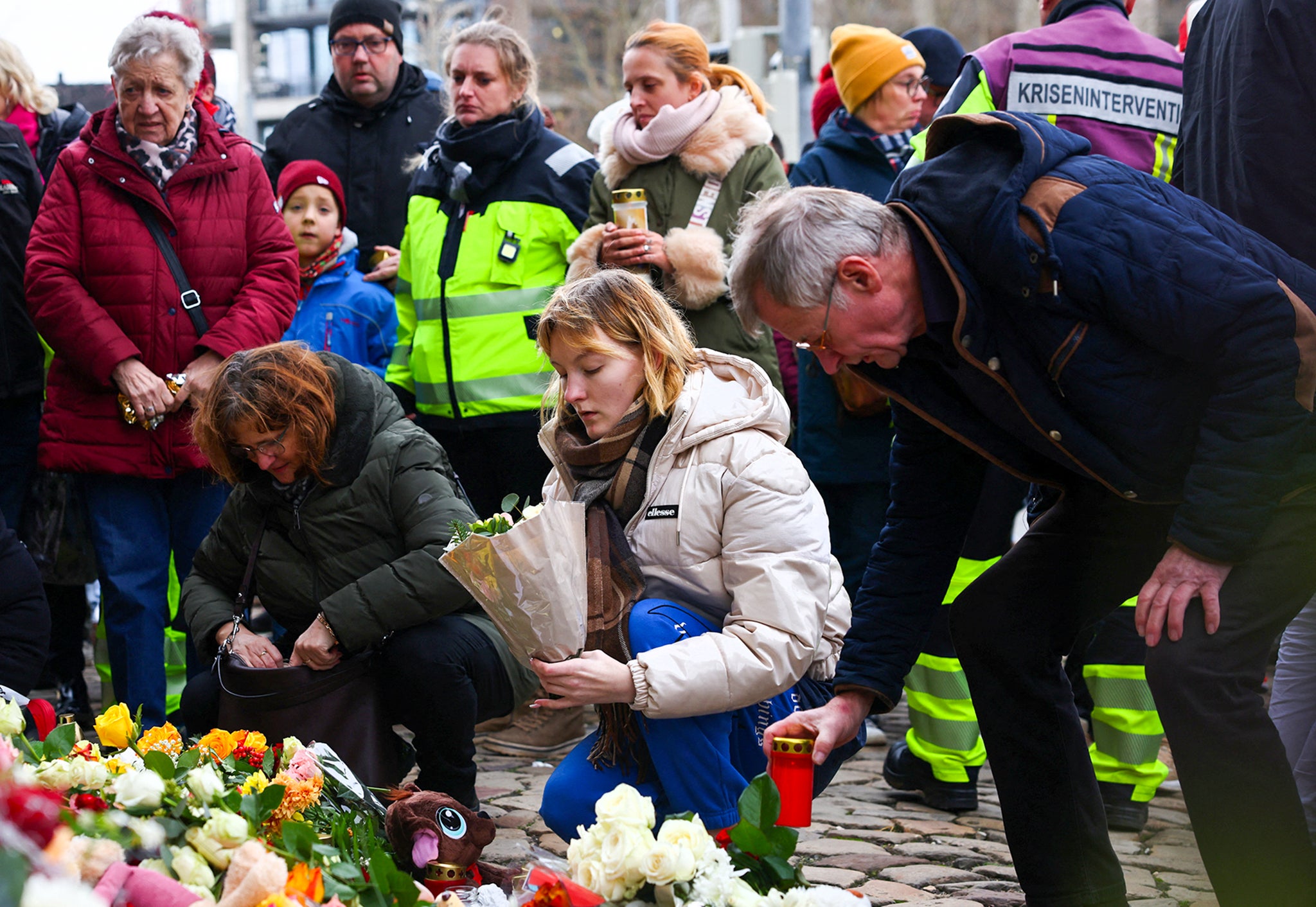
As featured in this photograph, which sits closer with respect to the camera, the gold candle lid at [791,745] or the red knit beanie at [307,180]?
the gold candle lid at [791,745]

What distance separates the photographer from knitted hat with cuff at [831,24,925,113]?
5.02m

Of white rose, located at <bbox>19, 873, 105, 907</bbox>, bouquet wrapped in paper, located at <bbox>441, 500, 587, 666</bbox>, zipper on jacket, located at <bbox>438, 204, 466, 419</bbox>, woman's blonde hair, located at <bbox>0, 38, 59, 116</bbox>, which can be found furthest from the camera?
woman's blonde hair, located at <bbox>0, 38, 59, 116</bbox>

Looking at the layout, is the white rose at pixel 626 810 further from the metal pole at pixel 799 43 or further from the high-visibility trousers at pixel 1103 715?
the metal pole at pixel 799 43

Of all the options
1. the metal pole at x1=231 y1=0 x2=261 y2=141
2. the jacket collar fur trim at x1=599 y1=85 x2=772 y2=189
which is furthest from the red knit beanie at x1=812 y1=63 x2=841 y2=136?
the metal pole at x1=231 y1=0 x2=261 y2=141

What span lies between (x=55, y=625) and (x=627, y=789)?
398cm

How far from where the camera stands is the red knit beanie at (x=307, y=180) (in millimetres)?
5343

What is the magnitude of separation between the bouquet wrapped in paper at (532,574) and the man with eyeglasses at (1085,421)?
48 cm

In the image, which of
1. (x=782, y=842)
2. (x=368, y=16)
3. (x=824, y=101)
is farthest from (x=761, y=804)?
(x=368, y=16)

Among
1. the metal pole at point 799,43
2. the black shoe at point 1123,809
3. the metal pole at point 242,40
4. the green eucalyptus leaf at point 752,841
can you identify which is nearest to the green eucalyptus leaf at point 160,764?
the green eucalyptus leaf at point 752,841

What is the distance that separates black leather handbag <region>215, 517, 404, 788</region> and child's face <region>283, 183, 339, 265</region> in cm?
217

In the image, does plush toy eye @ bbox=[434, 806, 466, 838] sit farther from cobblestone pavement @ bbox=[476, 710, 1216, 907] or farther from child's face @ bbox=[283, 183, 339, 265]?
child's face @ bbox=[283, 183, 339, 265]

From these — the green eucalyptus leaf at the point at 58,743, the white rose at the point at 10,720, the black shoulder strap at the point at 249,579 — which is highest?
the white rose at the point at 10,720

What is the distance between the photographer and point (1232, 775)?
2.32 m

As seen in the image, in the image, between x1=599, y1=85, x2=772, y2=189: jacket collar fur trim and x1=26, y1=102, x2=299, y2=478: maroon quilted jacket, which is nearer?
x1=26, y1=102, x2=299, y2=478: maroon quilted jacket
